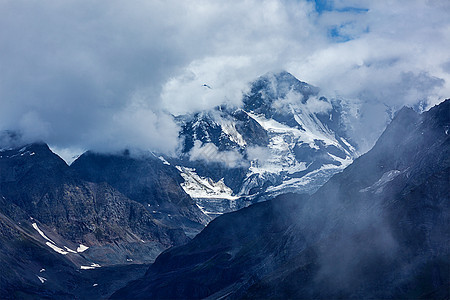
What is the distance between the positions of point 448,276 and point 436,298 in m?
13.7

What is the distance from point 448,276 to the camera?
19938 centimetres

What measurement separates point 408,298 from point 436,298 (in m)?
12.0

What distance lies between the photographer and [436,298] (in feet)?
618

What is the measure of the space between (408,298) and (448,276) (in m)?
13.4
